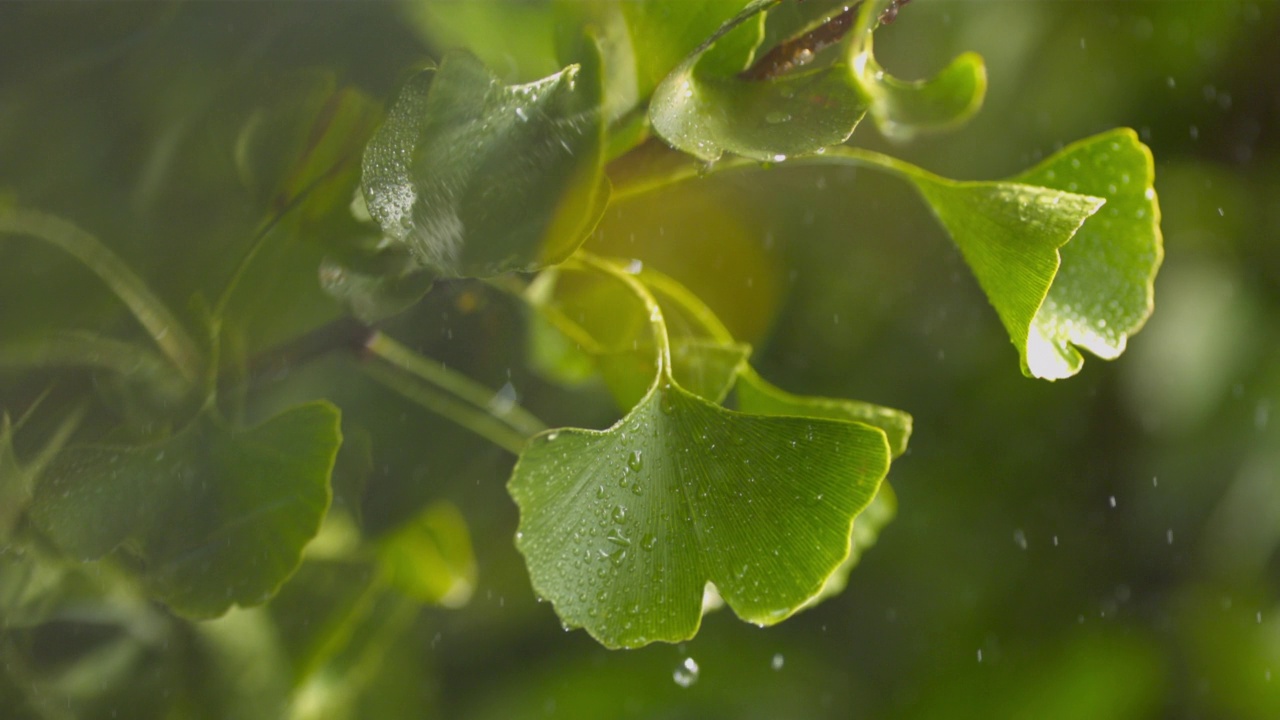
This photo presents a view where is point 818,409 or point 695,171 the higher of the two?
point 695,171

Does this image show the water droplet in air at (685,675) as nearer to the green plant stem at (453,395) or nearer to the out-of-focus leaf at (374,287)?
the green plant stem at (453,395)

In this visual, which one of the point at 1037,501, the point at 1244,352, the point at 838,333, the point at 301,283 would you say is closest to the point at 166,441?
the point at 301,283

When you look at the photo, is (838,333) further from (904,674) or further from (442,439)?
(442,439)

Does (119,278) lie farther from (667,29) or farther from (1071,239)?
(1071,239)

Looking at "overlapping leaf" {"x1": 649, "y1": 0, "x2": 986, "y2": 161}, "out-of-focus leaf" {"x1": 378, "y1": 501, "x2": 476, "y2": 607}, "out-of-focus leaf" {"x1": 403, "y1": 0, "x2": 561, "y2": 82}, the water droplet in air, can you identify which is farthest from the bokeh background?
"overlapping leaf" {"x1": 649, "y1": 0, "x2": 986, "y2": 161}

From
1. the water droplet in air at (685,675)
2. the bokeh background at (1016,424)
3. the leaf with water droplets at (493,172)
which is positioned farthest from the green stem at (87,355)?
the water droplet in air at (685,675)

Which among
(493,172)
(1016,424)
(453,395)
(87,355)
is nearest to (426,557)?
(453,395)
